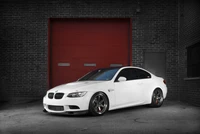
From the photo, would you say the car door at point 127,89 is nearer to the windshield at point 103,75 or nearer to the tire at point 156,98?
the windshield at point 103,75

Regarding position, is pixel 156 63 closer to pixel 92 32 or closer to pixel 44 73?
pixel 92 32

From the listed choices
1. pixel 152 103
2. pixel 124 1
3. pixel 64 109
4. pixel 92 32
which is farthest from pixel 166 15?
pixel 64 109

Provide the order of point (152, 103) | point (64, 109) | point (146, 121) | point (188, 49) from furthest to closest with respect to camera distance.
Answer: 1. point (188, 49)
2. point (152, 103)
3. point (64, 109)
4. point (146, 121)

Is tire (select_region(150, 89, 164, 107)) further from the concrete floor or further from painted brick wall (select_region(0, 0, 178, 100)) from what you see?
painted brick wall (select_region(0, 0, 178, 100))

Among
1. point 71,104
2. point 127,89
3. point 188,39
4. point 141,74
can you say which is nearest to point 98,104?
point 71,104

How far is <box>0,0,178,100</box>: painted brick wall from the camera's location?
48.2 feet

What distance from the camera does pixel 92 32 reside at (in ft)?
49.1

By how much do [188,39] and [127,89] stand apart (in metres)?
4.93

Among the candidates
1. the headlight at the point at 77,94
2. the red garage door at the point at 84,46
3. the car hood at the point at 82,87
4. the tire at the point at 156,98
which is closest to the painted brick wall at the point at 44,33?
the red garage door at the point at 84,46

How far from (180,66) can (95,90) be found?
6.97 metres

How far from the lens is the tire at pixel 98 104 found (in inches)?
336

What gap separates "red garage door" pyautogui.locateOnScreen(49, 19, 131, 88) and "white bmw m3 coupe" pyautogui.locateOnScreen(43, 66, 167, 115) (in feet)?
14.3

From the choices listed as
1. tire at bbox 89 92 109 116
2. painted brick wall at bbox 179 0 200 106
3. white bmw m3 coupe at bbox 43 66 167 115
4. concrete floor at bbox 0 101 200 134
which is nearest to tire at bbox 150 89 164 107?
white bmw m3 coupe at bbox 43 66 167 115

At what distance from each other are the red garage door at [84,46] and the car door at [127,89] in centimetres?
468
